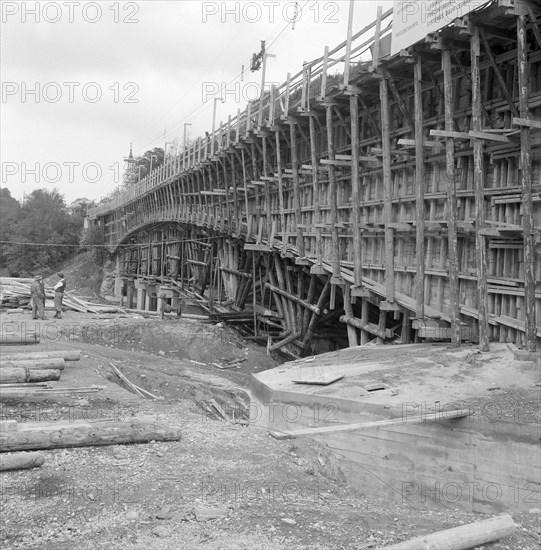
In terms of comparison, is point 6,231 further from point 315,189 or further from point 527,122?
point 527,122

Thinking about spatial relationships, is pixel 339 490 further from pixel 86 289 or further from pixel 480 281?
pixel 86 289

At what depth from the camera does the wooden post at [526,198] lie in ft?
33.8

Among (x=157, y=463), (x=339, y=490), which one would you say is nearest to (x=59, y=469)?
(x=157, y=463)

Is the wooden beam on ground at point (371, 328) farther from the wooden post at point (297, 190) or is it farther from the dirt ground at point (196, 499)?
the dirt ground at point (196, 499)

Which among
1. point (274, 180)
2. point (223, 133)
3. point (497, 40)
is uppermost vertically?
point (223, 133)

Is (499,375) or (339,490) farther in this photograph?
(499,375)

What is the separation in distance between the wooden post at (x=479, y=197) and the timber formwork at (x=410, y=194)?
3cm

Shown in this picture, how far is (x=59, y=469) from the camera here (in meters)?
6.85

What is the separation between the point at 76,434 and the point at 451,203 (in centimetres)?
802

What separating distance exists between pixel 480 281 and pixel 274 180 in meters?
11.3

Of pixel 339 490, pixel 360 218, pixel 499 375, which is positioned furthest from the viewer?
pixel 360 218

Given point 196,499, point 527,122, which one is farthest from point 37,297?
point 196,499

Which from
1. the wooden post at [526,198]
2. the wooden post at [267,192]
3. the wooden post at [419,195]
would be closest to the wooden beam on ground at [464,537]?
the wooden post at [526,198]

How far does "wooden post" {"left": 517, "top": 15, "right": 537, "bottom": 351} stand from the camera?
1029cm
